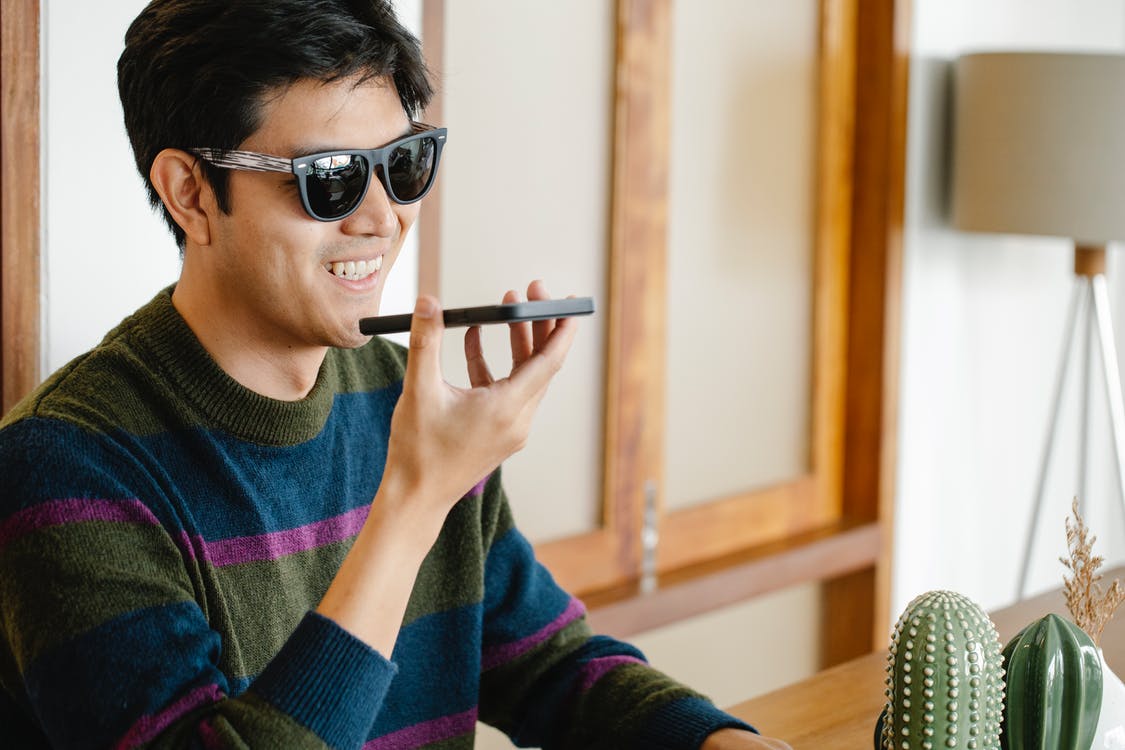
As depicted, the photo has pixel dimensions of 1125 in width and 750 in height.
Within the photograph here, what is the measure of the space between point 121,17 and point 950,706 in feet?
3.68

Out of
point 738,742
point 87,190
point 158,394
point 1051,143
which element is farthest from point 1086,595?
point 1051,143

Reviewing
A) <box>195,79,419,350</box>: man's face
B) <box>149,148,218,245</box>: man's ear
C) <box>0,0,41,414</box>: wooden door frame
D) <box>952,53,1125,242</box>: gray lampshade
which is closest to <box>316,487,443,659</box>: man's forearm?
<box>195,79,419,350</box>: man's face

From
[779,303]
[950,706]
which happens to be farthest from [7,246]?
[779,303]

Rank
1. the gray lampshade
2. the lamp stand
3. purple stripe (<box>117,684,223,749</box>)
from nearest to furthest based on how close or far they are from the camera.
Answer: purple stripe (<box>117,684,223,749</box>) < the gray lampshade < the lamp stand

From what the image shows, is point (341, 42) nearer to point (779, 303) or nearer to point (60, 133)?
point (60, 133)

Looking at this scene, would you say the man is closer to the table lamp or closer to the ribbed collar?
the ribbed collar

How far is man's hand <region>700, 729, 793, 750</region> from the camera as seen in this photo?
118 cm

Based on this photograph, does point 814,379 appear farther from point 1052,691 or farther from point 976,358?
point 1052,691

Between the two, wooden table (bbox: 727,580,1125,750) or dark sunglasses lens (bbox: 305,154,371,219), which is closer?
dark sunglasses lens (bbox: 305,154,371,219)

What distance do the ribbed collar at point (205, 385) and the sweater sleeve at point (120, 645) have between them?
0.44ft

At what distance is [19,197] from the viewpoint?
141cm

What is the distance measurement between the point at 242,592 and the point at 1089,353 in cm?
232

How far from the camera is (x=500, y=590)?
57.4 inches

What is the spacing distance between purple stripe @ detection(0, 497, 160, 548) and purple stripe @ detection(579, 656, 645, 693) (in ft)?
1.73
